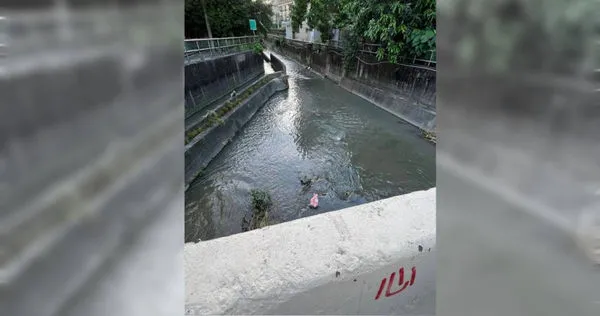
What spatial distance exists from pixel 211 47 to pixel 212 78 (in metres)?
1.15

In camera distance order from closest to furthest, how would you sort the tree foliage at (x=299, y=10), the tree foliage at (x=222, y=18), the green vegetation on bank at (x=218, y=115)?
the green vegetation on bank at (x=218, y=115) → the tree foliage at (x=222, y=18) → the tree foliage at (x=299, y=10)

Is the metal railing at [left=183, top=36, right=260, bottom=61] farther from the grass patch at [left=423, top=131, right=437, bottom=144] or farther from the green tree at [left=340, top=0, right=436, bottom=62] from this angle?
the grass patch at [left=423, top=131, right=437, bottom=144]

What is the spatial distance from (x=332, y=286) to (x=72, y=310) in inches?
27.1

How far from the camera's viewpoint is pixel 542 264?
1.44 ft

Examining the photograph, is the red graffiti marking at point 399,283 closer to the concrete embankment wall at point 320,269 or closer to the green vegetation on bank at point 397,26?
the concrete embankment wall at point 320,269

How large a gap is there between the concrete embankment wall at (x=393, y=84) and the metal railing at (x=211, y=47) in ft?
13.1

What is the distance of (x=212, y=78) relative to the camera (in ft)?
26.0

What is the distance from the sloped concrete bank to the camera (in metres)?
5.16

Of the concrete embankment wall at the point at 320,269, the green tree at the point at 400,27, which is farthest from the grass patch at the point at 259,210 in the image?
the green tree at the point at 400,27

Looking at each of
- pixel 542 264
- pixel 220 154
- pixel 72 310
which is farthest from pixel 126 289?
pixel 220 154

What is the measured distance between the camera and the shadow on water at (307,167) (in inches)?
172

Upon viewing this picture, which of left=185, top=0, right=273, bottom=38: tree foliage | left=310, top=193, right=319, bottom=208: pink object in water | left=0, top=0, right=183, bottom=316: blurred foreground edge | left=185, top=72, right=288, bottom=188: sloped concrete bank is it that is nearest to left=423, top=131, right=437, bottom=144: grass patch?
left=310, top=193, right=319, bottom=208: pink object in water

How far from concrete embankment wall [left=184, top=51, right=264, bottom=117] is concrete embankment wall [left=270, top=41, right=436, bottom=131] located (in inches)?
148

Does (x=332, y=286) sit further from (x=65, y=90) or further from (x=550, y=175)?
(x=65, y=90)
